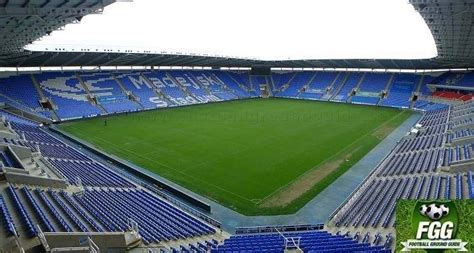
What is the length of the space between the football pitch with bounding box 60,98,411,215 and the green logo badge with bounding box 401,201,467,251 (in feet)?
38.3

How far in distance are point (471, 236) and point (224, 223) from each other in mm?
12320

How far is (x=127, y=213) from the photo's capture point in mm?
17109

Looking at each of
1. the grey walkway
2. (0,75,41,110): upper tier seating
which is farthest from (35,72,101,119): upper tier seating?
the grey walkway

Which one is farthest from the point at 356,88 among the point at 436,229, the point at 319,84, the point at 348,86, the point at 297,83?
the point at 436,229

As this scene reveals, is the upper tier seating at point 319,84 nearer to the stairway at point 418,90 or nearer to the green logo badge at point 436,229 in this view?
the stairway at point 418,90

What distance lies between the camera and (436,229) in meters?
8.34

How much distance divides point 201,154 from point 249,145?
204 inches

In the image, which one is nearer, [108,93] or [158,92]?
[108,93]

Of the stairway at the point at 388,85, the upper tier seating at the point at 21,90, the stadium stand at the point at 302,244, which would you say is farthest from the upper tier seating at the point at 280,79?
the stadium stand at the point at 302,244

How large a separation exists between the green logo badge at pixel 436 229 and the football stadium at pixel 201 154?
3848 mm

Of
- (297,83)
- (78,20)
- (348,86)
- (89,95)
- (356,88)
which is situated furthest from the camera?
(297,83)

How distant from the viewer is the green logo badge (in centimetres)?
836

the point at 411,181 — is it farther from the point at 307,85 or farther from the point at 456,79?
the point at 307,85

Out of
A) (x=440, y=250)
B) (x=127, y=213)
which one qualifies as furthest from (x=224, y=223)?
(x=440, y=250)
